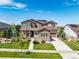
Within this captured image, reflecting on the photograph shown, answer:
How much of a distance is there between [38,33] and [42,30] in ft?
5.30

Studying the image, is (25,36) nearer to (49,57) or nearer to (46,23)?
(46,23)

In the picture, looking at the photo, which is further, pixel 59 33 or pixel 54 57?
pixel 59 33

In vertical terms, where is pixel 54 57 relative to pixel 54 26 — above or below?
below

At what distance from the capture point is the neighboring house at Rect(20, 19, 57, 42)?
188 feet

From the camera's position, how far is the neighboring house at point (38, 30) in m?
57.3

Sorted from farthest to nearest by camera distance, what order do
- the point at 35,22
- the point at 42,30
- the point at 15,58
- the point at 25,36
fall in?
1. the point at 35,22
2. the point at 25,36
3. the point at 42,30
4. the point at 15,58

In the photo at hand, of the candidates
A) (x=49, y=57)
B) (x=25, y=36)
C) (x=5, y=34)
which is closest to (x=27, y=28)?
(x=25, y=36)

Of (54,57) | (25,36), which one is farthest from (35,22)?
(54,57)

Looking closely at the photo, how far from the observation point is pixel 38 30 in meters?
57.9

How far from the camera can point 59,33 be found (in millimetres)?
74625

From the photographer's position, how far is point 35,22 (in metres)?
70.5

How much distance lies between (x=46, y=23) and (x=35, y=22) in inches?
173

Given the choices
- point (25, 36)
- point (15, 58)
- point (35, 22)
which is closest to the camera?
point (15, 58)

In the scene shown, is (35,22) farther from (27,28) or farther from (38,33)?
(38,33)
